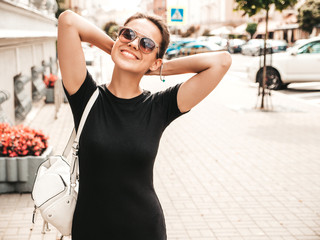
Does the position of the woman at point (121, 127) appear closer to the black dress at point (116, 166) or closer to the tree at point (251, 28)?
the black dress at point (116, 166)

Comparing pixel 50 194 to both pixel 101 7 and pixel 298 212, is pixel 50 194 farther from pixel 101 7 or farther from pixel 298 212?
pixel 101 7

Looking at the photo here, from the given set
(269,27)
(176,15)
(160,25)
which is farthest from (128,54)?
(269,27)

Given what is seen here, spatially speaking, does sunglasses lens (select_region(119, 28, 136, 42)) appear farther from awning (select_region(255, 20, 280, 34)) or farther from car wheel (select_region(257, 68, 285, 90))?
awning (select_region(255, 20, 280, 34))

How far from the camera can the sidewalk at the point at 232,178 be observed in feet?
15.5

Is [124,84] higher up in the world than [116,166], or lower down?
higher up

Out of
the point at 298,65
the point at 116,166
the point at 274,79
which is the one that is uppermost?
the point at 116,166

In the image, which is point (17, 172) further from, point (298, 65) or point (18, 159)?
point (298, 65)

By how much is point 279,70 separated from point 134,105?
585 inches

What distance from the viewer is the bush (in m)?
5.44

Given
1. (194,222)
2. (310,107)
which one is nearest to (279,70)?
(310,107)

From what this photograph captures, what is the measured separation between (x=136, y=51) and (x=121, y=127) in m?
0.36

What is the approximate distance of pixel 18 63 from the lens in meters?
9.91

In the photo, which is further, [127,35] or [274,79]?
[274,79]

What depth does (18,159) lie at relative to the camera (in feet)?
17.6
